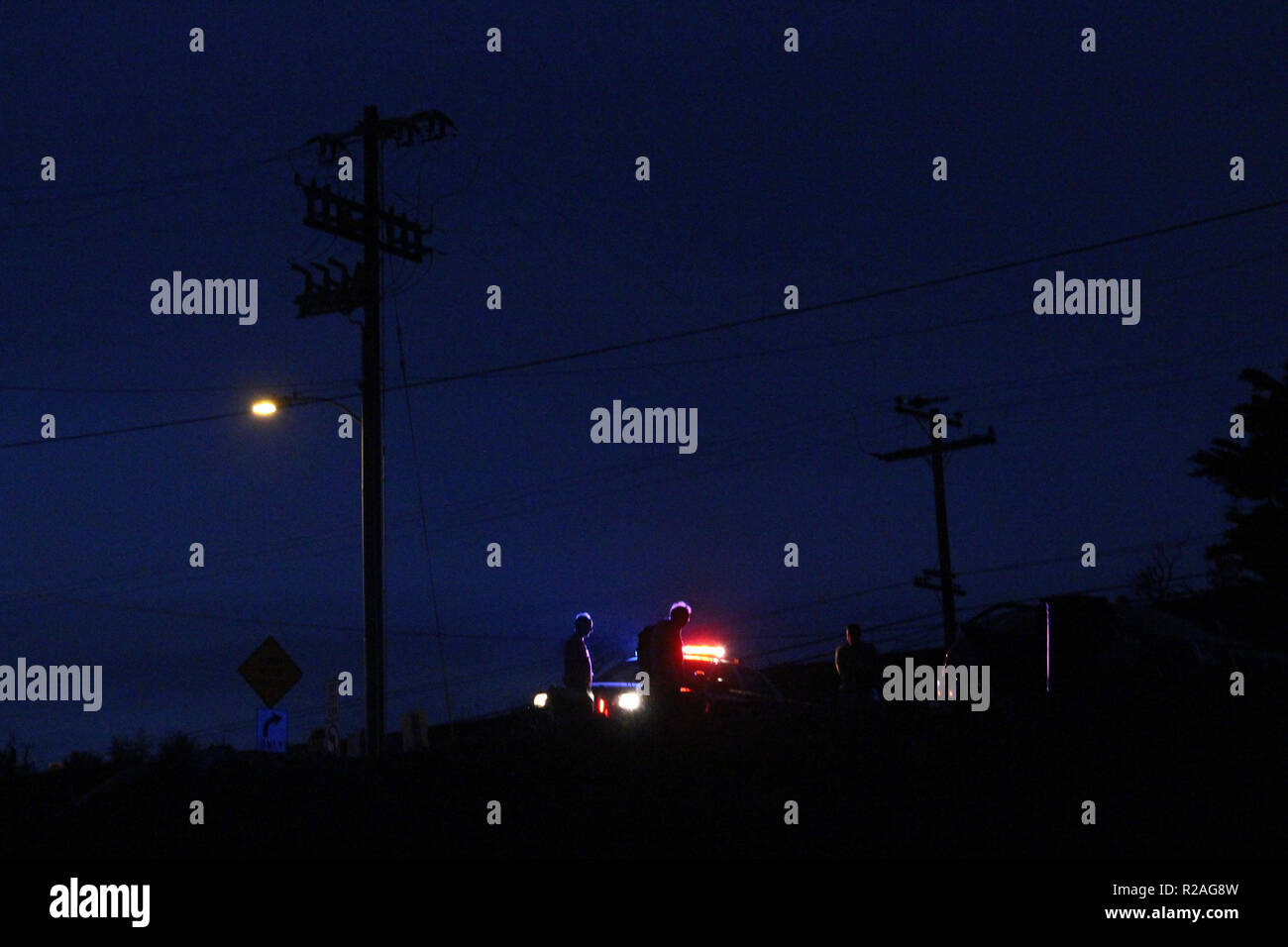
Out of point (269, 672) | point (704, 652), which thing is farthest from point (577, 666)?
point (269, 672)

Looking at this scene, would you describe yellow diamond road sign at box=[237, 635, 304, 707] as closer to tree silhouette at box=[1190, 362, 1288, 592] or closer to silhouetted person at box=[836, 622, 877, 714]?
silhouetted person at box=[836, 622, 877, 714]

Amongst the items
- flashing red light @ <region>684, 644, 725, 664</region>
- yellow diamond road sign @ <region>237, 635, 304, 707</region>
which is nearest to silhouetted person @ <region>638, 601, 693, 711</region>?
flashing red light @ <region>684, 644, 725, 664</region>

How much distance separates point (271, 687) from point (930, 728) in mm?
9805

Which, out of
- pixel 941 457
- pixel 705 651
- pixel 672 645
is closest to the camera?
pixel 672 645

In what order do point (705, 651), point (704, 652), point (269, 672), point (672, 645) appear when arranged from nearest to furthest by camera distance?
point (672, 645) → point (704, 652) → point (705, 651) → point (269, 672)

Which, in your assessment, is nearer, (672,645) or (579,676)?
(672,645)

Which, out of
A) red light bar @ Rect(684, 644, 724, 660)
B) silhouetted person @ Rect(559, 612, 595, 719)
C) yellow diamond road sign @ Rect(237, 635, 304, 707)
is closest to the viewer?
silhouetted person @ Rect(559, 612, 595, 719)

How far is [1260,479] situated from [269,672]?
32551 millimetres

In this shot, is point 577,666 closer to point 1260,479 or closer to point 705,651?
point 705,651

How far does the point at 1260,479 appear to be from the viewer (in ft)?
152

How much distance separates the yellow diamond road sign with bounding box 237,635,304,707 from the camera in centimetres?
2277

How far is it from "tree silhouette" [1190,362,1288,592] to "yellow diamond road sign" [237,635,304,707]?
31.3 m
